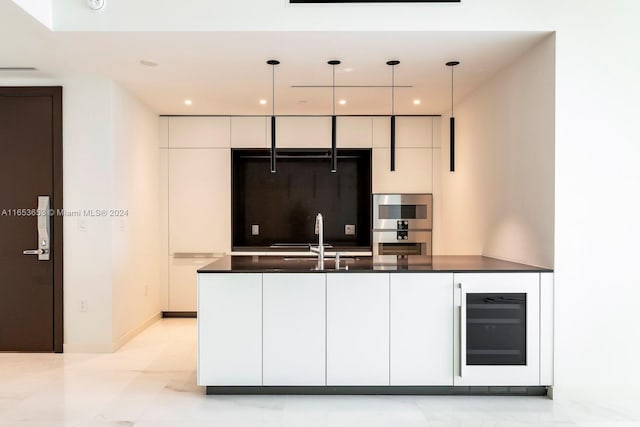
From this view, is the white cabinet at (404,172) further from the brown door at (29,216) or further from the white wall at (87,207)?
the brown door at (29,216)

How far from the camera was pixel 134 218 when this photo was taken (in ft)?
16.7

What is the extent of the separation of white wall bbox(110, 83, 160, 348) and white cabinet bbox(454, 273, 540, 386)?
10.2ft

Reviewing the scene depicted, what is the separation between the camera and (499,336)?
3.35 metres

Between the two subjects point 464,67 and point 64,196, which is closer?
point 464,67

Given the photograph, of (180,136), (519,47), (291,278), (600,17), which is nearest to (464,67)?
(519,47)

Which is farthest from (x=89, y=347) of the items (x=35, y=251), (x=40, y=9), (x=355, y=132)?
(x=355, y=132)

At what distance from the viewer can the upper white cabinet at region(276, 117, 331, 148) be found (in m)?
5.98

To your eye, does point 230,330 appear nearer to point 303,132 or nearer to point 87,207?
point 87,207

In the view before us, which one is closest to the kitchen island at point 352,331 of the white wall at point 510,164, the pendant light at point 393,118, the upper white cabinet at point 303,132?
the white wall at point 510,164

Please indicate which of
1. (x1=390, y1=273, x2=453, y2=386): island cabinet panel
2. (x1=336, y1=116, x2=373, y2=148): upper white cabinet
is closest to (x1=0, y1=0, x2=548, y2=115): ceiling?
(x1=336, y1=116, x2=373, y2=148): upper white cabinet

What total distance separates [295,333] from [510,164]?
2.15 meters

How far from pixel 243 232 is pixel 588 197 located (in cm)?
412

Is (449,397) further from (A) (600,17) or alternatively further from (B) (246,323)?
(A) (600,17)

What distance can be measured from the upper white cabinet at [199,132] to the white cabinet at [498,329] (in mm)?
3656
